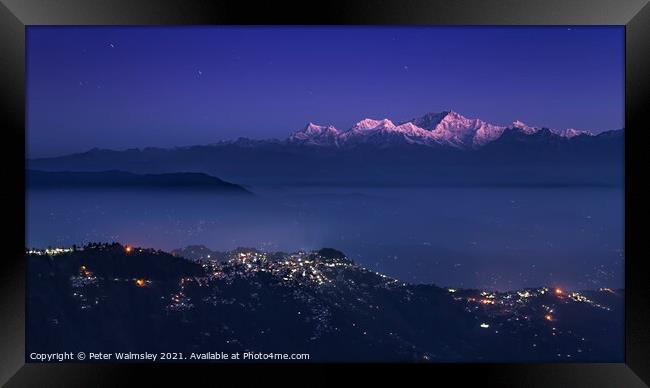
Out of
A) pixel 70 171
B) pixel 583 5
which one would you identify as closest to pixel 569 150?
pixel 583 5

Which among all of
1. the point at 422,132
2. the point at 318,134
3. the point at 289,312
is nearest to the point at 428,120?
the point at 422,132

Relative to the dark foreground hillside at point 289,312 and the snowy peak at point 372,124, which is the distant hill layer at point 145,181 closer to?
the dark foreground hillside at point 289,312

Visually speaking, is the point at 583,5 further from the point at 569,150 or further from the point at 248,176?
the point at 248,176

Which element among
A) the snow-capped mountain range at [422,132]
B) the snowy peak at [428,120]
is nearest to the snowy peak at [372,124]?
the snow-capped mountain range at [422,132]

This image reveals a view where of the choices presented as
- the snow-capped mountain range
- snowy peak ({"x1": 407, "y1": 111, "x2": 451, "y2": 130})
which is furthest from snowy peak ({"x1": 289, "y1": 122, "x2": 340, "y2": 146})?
snowy peak ({"x1": 407, "y1": 111, "x2": 451, "y2": 130})

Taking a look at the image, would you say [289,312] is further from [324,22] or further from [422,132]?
[324,22]

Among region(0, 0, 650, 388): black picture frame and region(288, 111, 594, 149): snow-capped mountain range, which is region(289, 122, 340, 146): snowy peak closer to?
region(288, 111, 594, 149): snow-capped mountain range
